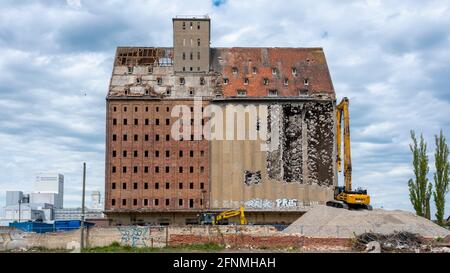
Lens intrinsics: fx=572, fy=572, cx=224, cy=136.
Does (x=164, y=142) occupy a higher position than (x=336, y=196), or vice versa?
(x=164, y=142)

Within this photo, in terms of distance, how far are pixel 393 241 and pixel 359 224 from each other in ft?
22.4

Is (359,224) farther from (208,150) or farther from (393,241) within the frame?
(208,150)

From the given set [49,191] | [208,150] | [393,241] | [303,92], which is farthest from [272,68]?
[49,191]

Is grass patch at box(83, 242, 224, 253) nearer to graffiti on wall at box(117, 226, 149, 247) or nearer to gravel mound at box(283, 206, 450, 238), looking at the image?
graffiti on wall at box(117, 226, 149, 247)

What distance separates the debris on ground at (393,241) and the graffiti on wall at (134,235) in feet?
54.0

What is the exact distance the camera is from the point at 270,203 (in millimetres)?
73125

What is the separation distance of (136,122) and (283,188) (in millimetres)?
21131

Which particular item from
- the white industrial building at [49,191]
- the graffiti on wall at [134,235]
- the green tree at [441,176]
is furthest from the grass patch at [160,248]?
the white industrial building at [49,191]

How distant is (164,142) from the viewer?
75.1m

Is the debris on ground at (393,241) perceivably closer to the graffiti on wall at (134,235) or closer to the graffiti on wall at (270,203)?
the graffiti on wall at (134,235)

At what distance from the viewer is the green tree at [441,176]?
6097cm

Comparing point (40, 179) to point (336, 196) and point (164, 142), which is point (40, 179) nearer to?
point (164, 142)

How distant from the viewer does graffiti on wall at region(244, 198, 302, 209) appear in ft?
240
